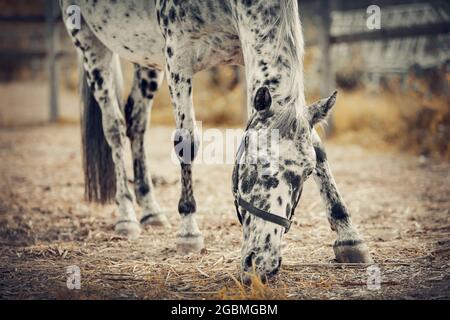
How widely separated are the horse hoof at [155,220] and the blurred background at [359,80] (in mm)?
3793

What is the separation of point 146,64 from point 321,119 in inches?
76.0

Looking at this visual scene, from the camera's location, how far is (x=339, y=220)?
3553 mm

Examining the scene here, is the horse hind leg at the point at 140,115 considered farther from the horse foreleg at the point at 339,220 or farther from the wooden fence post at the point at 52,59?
the wooden fence post at the point at 52,59

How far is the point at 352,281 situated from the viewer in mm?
3166

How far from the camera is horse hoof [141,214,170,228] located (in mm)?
4711

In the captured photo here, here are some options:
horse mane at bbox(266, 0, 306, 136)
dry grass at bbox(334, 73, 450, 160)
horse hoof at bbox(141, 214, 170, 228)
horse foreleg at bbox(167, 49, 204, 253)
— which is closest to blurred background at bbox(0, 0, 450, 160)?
dry grass at bbox(334, 73, 450, 160)

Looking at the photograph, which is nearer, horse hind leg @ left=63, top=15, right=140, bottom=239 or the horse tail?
horse hind leg @ left=63, top=15, right=140, bottom=239

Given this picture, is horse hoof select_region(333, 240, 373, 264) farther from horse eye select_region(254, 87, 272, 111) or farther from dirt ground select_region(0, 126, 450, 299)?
horse eye select_region(254, 87, 272, 111)

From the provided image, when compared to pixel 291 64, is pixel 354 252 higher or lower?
lower

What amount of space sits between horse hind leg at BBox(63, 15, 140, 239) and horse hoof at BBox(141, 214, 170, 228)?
0.56 ft

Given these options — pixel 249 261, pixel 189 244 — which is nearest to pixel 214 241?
pixel 189 244

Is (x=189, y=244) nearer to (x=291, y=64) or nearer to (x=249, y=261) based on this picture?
(x=249, y=261)

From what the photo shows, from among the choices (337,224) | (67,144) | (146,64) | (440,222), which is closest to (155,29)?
(146,64)

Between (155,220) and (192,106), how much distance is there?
1.25 metres
